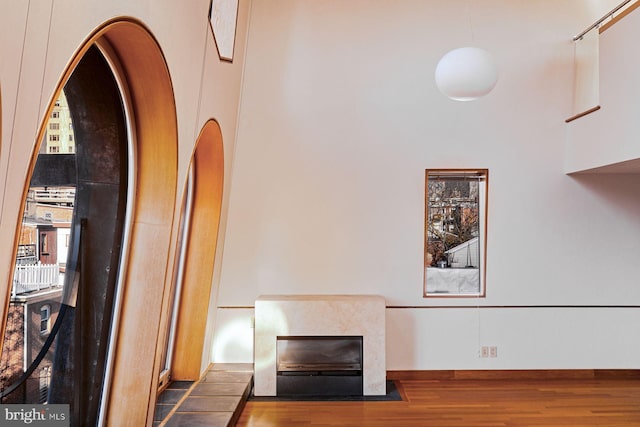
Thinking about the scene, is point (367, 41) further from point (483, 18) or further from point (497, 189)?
point (497, 189)

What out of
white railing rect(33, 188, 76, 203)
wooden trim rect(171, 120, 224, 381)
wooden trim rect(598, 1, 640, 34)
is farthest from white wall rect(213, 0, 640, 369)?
white railing rect(33, 188, 76, 203)

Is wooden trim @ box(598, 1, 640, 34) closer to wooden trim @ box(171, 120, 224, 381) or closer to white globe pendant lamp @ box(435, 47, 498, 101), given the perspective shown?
white globe pendant lamp @ box(435, 47, 498, 101)

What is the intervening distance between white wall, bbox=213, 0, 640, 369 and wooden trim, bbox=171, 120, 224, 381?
480 millimetres

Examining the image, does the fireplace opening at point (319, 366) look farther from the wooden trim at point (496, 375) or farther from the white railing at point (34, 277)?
the white railing at point (34, 277)

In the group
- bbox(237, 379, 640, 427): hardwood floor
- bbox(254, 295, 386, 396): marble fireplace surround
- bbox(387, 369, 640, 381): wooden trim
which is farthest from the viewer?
bbox(387, 369, 640, 381): wooden trim

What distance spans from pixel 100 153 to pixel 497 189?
4.06m

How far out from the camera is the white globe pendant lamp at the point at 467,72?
2.77 metres

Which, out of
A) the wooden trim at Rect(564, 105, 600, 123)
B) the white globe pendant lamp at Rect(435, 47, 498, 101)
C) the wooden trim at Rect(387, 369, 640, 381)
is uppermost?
the wooden trim at Rect(564, 105, 600, 123)

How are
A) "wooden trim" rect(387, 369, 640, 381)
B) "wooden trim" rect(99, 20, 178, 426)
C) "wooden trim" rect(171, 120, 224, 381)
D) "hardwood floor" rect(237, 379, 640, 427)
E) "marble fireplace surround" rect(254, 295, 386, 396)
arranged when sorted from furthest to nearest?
"wooden trim" rect(387, 369, 640, 381) → "marble fireplace surround" rect(254, 295, 386, 396) → "wooden trim" rect(171, 120, 224, 381) → "hardwood floor" rect(237, 379, 640, 427) → "wooden trim" rect(99, 20, 178, 426)

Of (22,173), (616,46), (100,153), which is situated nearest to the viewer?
(22,173)

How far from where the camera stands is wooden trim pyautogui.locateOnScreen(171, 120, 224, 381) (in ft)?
14.3

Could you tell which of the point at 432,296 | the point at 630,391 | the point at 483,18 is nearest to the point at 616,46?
the point at 483,18

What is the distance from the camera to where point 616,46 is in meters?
4.14
